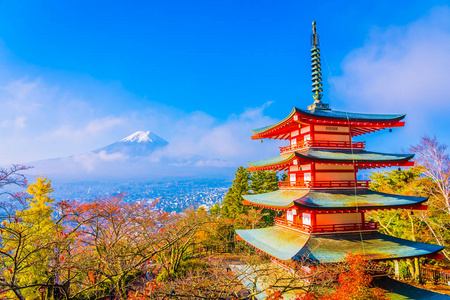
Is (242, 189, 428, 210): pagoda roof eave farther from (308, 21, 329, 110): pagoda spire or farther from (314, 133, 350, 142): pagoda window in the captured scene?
(308, 21, 329, 110): pagoda spire

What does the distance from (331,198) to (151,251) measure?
902cm

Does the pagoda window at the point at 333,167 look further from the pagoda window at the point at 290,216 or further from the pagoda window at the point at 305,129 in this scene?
the pagoda window at the point at 290,216

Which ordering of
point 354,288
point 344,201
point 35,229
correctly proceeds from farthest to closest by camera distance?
point 35,229 < point 344,201 < point 354,288

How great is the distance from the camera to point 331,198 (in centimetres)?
1105

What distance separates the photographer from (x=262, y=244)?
39.9ft

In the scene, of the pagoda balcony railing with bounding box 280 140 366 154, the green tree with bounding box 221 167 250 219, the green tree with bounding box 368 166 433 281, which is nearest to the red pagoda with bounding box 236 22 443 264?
the pagoda balcony railing with bounding box 280 140 366 154

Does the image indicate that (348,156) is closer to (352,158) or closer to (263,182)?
(352,158)

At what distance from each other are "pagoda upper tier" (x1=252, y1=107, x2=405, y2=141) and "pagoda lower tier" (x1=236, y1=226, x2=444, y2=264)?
4.91 m

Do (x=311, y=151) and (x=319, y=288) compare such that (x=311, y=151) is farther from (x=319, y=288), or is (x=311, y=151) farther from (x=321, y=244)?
(x=319, y=288)

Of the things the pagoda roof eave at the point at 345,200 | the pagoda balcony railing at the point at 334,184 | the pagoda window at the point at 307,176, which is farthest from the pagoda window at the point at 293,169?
the pagoda roof eave at the point at 345,200

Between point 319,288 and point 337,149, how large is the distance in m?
6.73

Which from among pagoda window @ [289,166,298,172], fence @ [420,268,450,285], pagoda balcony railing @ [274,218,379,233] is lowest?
fence @ [420,268,450,285]

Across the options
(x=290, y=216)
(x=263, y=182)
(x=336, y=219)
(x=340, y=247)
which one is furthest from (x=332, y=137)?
(x=263, y=182)

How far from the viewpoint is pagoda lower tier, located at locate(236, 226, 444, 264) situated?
9.59 meters
